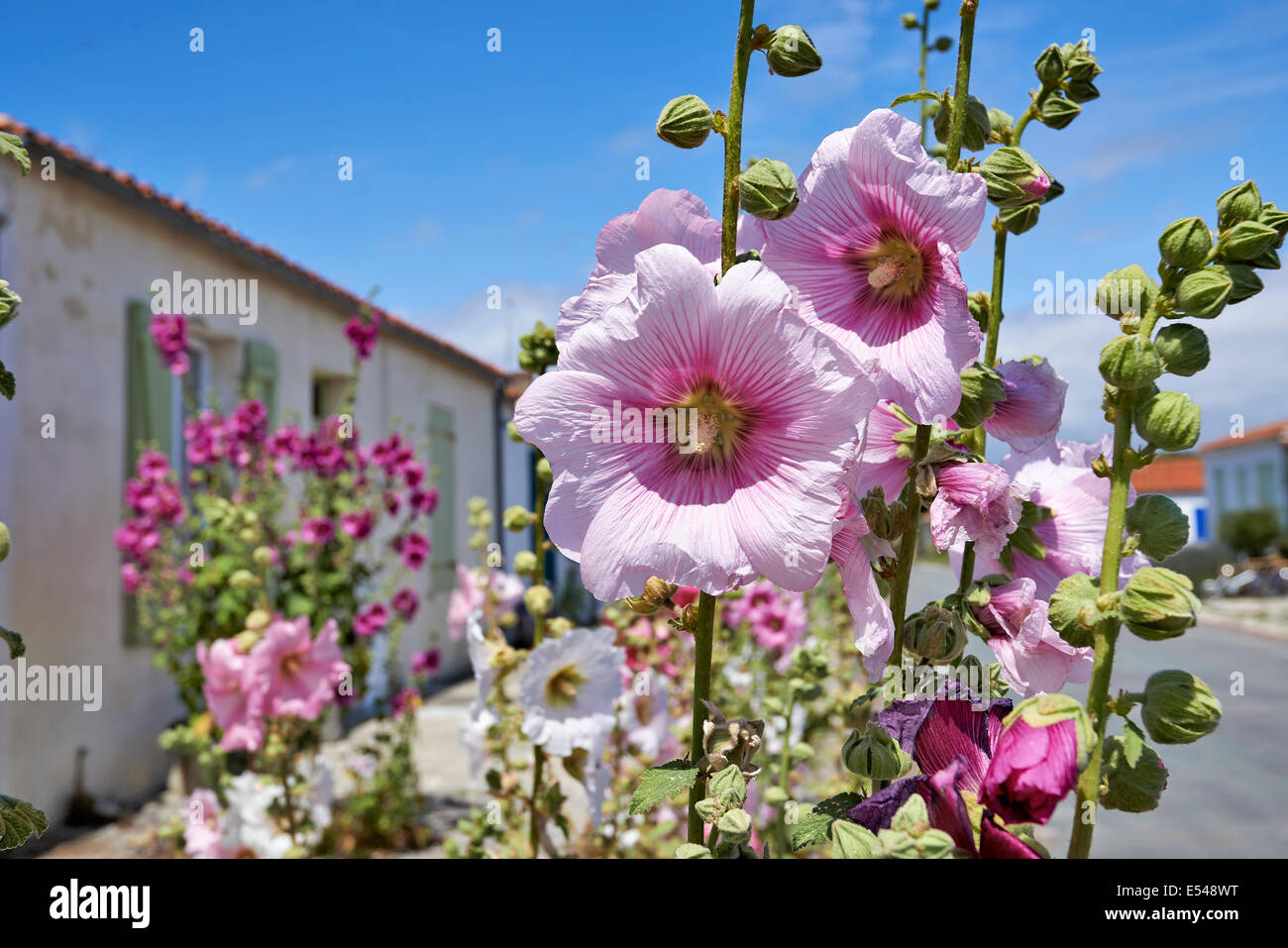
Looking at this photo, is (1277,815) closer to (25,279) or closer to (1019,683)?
(1019,683)

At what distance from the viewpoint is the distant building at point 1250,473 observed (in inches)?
1289

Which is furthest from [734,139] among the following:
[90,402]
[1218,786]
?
[1218,786]

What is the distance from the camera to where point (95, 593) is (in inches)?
216

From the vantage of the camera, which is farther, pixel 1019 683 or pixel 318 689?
pixel 318 689

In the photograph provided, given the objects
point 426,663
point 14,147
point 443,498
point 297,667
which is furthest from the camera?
point 443,498

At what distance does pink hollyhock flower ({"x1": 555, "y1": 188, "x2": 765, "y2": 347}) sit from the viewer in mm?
761

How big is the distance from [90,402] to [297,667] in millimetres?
3209

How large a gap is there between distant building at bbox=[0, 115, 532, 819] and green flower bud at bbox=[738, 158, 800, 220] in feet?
Answer: 15.8

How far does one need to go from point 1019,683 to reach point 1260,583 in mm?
27364

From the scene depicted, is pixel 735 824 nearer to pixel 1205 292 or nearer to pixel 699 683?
pixel 699 683

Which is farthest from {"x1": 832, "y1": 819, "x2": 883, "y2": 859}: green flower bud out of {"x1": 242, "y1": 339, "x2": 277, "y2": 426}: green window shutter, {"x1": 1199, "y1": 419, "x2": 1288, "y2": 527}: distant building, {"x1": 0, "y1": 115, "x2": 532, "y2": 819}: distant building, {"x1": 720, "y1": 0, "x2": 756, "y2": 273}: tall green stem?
{"x1": 1199, "y1": 419, "x2": 1288, "y2": 527}: distant building

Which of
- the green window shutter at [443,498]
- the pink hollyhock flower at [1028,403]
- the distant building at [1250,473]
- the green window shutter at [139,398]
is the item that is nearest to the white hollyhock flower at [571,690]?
the pink hollyhock flower at [1028,403]

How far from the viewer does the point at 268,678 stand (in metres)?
2.96
